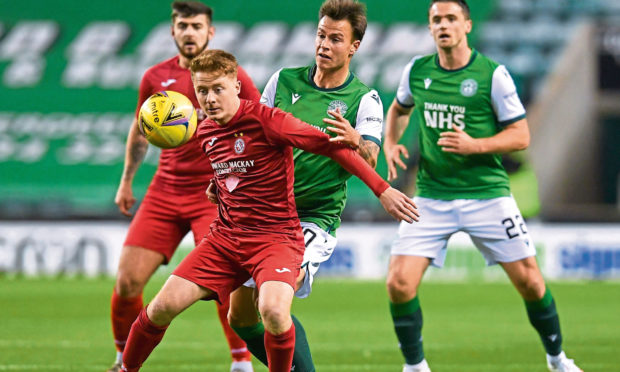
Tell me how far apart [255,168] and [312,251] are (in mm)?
557

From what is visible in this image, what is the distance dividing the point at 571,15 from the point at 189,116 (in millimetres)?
16358

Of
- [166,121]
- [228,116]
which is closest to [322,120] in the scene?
[228,116]

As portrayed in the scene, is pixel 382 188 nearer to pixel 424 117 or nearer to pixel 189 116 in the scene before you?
pixel 189 116

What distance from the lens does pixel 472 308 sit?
38.7 feet

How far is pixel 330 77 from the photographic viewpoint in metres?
5.48

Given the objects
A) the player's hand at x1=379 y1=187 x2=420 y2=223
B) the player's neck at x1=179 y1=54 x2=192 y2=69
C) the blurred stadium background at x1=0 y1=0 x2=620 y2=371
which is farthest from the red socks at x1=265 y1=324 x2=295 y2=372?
the blurred stadium background at x1=0 y1=0 x2=620 y2=371

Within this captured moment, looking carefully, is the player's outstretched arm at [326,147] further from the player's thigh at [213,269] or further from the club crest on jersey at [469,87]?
the club crest on jersey at [469,87]

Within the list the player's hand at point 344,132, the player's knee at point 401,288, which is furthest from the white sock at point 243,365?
the player's hand at point 344,132

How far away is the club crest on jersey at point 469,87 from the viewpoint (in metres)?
6.32

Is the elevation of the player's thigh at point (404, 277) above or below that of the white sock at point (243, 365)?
above

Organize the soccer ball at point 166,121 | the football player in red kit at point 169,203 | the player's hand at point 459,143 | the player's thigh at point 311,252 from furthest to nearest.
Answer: the football player in red kit at point 169,203 < the player's hand at point 459,143 < the soccer ball at point 166,121 < the player's thigh at point 311,252

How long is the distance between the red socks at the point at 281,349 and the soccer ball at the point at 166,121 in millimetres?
1273

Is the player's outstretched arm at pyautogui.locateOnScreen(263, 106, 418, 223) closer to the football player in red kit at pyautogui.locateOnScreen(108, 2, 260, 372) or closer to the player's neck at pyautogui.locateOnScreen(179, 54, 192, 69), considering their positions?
the football player in red kit at pyautogui.locateOnScreen(108, 2, 260, 372)

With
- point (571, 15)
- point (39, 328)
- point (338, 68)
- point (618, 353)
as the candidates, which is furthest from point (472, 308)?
point (571, 15)
